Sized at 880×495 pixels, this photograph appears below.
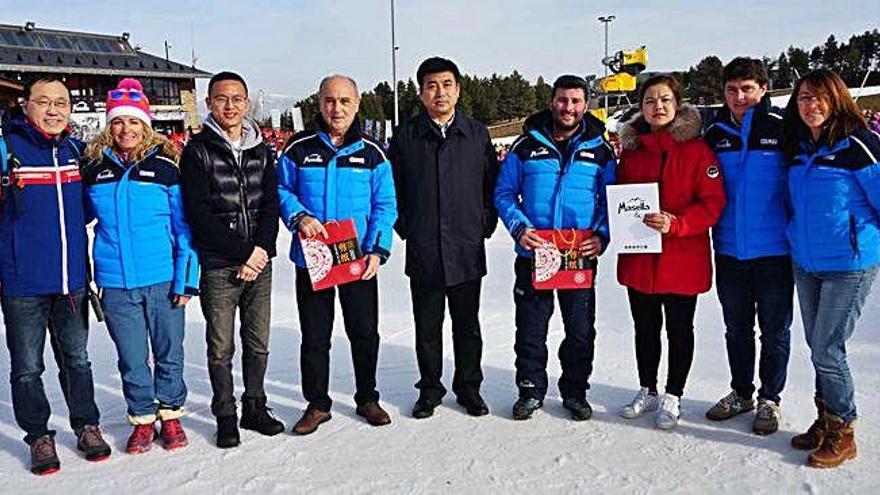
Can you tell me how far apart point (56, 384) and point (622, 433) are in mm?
3654

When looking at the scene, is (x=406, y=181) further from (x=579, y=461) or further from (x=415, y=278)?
(x=579, y=461)

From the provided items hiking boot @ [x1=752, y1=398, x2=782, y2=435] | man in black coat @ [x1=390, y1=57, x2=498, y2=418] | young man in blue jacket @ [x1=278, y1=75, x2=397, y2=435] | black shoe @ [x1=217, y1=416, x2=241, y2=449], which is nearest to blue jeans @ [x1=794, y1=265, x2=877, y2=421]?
hiking boot @ [x1=752, y1=398, x2=782, y2=435]

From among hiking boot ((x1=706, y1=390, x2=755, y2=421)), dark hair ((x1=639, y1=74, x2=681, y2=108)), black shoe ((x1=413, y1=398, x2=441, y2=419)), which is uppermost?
dark hair ((x1=639, y1=74, x2=681, y2=108))

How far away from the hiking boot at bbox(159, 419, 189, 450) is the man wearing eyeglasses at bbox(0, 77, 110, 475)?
0.91 feet

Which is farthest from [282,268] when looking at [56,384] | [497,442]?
[497,442]

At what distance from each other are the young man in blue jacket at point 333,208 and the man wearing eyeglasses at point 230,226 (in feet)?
0.51

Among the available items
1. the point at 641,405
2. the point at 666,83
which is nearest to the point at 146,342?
the point at 641,405

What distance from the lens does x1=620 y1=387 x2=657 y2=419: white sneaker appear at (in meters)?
3.92

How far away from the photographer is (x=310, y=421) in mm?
3898

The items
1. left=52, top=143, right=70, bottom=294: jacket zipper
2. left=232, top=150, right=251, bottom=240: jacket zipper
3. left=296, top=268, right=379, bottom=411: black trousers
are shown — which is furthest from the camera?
left=296, top=268, right=379, bottom=411: black trousers

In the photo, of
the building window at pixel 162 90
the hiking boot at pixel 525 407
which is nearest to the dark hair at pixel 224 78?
the hiking boot at pixel 525 407

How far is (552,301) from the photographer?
3.98 m

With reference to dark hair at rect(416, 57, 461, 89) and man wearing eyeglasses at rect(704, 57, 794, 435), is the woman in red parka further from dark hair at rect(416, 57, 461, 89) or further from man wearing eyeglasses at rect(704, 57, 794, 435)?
dark hair at rect(416, 57, 461, 89)

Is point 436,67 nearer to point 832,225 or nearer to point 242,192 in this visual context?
point 242,192
